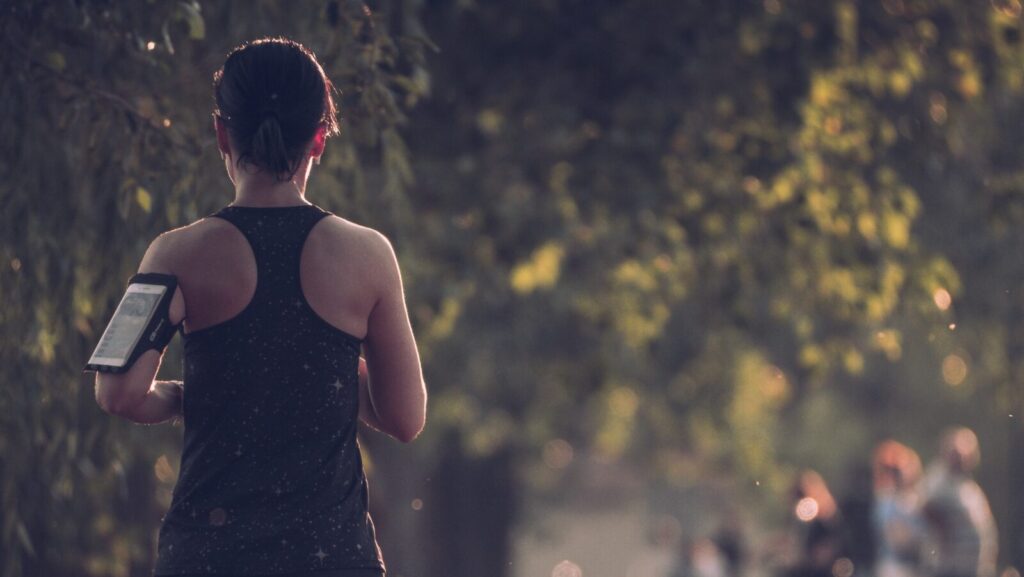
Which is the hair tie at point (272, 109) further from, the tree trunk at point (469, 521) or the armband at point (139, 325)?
the tree trunk at point (469, 521)

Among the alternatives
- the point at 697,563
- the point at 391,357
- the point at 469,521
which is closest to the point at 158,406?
the point at 391,357

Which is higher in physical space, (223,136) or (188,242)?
(223,136)

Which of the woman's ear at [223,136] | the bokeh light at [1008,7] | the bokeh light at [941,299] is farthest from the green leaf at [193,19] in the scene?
the bokeh light at [1008,7]

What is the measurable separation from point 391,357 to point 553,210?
664 centimetres

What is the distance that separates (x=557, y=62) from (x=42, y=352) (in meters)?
3.94

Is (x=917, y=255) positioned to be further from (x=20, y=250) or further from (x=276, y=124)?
(x=276, y=124)

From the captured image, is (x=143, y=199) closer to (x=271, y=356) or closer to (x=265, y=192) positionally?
(x=265, y=192)

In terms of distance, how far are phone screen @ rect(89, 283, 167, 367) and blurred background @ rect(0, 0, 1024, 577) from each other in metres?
2.38

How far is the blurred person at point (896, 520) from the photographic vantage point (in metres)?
12.6

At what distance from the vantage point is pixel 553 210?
9.63 meters

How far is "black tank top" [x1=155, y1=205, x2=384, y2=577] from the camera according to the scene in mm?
2877

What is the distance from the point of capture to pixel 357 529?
2.95m

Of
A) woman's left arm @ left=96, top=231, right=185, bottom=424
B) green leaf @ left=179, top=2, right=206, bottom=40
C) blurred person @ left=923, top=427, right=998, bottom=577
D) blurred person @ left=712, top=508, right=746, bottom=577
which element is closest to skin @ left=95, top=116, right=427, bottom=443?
woman's left arm @ left=96, top=231, right=185, bottom=424

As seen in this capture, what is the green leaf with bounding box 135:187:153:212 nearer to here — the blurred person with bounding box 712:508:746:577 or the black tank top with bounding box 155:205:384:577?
the black tank top with bounding box 155:205:384:577
